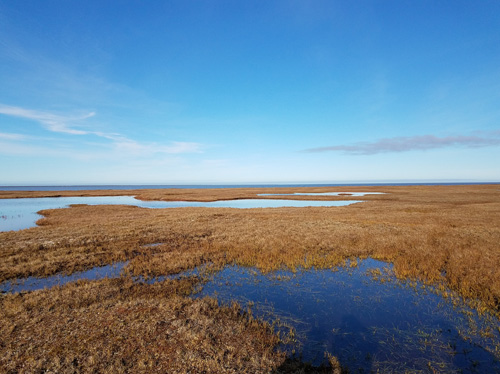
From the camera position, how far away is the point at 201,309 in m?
10.7

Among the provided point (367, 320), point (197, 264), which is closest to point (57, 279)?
point (197, 264)

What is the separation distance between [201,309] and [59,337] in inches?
201

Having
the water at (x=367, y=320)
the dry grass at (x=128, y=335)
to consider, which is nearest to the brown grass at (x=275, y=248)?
the water at (x=367, y=320)

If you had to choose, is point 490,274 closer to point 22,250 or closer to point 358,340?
point 358,340

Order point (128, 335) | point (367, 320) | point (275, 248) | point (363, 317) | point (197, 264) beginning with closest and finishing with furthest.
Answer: point (128, 335) < point (367, 320) < point (363, 317) < point (197, 264) < point (275, 248)

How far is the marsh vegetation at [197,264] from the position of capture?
777 centimetres

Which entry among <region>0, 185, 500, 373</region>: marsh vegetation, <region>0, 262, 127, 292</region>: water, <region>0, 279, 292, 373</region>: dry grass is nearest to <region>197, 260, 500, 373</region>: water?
<region>0, 185, 500, 373</region>: marsh vegetation

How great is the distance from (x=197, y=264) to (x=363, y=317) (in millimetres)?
11093

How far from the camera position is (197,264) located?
1725 cm

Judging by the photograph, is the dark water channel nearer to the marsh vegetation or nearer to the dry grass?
the marsh vegetation

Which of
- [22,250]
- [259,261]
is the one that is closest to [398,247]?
[259,261]

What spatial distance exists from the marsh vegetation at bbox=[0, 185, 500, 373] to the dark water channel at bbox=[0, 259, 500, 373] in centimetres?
64

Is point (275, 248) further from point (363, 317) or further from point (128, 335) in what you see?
point (128, 335)

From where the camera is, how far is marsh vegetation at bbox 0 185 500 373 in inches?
306
